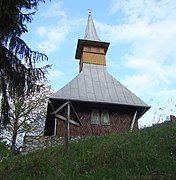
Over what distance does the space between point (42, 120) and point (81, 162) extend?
1390cm

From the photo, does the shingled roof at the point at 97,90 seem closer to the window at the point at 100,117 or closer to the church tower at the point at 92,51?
the window at the point at 100,117

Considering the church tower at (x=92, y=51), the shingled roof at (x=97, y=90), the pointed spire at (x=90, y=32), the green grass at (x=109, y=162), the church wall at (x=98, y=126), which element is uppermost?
the pointed spire at (x=90, y=32)

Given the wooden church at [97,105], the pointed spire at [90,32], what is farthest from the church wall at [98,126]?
the pointed spire at [90,32]

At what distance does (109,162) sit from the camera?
7.30 m

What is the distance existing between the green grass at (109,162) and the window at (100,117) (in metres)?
5.79

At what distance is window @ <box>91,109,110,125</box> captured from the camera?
607 inches

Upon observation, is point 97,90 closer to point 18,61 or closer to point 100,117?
point 100,117

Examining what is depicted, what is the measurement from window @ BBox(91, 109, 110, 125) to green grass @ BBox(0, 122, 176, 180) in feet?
19.0

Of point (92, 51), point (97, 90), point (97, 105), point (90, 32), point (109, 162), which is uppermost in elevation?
point (90, 32)

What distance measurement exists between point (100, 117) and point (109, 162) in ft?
26.8

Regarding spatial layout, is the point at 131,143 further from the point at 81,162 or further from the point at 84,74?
the point at 84,74

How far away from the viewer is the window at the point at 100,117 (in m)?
15.4

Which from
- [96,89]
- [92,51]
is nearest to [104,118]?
[96,89]

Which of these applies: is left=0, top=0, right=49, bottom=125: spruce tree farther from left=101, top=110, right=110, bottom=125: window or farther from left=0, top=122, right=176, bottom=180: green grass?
left=101, top=110, right=110, bottom=125: window
